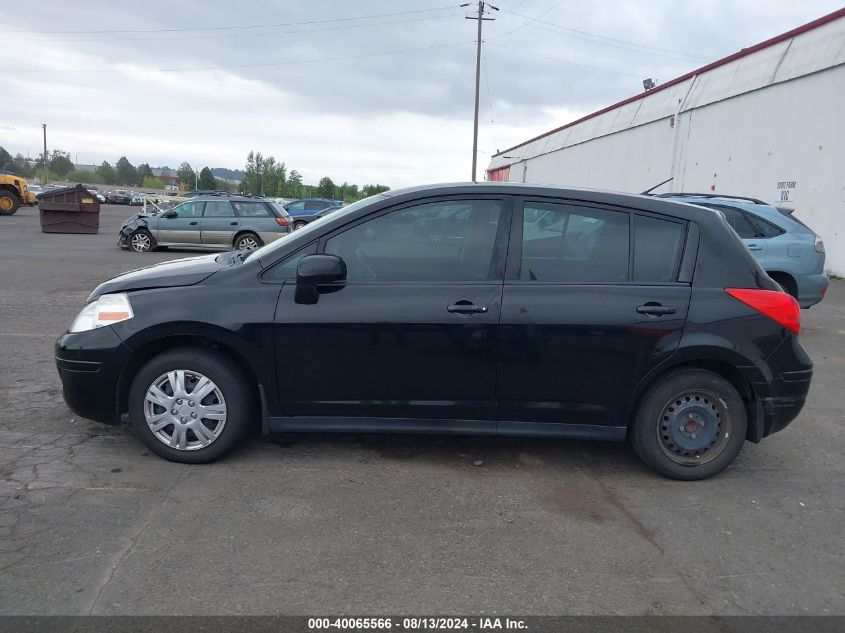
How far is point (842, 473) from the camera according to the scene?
4.54m

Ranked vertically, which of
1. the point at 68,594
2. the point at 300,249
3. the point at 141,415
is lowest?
the point at 68,594

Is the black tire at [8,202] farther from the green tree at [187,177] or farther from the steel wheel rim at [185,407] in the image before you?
the green tree at [187,177]

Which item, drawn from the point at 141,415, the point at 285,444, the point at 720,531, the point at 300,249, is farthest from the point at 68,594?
Answer: the point at 720,531

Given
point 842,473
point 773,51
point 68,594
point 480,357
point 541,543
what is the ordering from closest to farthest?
point 68,594
point 541,543
point 480,357
point 842,473
point 773,51

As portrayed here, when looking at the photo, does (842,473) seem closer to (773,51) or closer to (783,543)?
(783,543)

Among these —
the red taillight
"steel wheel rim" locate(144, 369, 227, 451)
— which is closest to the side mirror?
"steel wheel rim" locate(144, 369, 227, 451)

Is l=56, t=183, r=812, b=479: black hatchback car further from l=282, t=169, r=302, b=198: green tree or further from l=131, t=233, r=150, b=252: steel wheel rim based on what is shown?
l=282, t=169, r=302, b=198: green tree

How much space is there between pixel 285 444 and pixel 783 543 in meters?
3.00

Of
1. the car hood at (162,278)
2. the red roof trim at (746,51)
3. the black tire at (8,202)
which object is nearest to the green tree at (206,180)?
the black tire at (8,202)

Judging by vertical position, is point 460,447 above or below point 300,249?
below

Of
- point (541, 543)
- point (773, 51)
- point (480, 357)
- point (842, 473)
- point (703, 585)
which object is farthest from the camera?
point (773, 51)

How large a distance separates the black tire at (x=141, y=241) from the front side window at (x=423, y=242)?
621 inches

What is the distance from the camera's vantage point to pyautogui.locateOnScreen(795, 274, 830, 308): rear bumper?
9.35 m

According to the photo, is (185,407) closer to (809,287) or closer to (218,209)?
(809,287)
